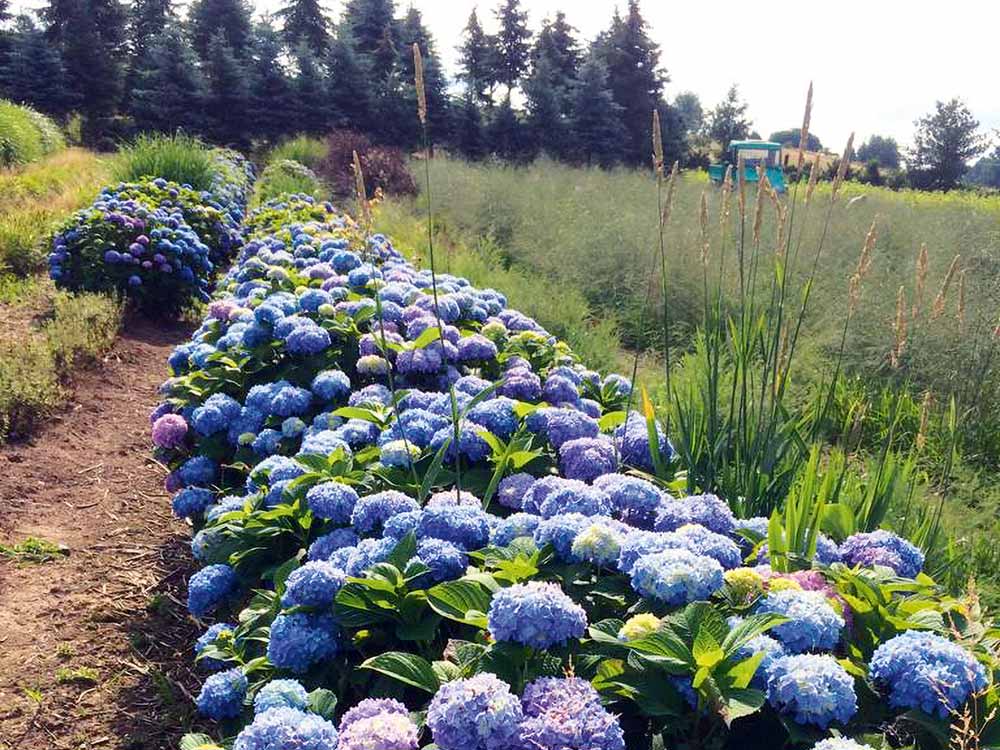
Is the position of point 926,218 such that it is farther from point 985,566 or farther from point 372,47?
point 372,47

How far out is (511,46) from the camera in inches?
1182

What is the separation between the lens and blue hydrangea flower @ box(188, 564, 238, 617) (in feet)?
6.81

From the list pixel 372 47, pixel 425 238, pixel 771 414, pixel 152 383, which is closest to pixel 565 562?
pixel 771 414

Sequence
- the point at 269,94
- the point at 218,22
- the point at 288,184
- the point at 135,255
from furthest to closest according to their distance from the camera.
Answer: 1. the point at 218,22
2. the point at 269,94
3. the point at 288,184
4. the point at 135,255

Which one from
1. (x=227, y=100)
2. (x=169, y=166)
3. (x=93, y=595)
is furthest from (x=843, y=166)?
(x=227, y=100)

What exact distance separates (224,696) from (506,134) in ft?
86.0

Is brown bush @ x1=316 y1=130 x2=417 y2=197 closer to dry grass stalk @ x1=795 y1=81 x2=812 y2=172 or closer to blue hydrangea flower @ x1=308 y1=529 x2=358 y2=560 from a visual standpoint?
dry grass stalk @ x1=795 y1=81 x2=812 y2=172

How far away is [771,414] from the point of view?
232 cm

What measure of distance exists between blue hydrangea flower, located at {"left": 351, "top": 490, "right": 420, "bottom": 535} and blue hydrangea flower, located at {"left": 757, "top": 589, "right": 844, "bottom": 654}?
890 mm

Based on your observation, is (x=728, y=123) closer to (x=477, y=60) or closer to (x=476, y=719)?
(x=477, y=60)

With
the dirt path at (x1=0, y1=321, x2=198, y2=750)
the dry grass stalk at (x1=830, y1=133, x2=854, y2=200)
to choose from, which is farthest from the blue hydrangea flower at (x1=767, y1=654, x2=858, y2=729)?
the dirt path at (x1=0, y1=321, x2=198, y2=750)

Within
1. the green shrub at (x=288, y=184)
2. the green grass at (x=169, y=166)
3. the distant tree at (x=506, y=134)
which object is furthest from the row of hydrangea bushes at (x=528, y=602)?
the distant tree at (x=506, y=134)

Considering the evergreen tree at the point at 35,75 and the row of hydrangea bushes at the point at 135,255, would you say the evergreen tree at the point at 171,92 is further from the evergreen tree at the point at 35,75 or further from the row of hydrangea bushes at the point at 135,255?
the row of hydrangea bushes at the point at 135,255

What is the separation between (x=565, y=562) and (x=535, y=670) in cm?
31
